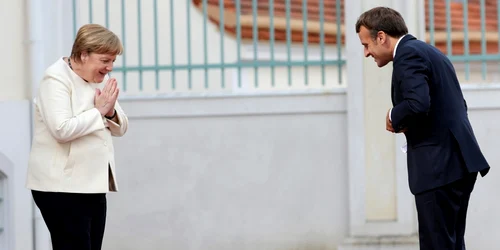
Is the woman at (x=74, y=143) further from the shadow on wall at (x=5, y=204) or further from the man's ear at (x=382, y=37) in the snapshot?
the shadow on wall at (x=5, y=204)

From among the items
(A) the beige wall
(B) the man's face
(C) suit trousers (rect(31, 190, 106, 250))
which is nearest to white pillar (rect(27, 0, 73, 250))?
(A) the beige wall

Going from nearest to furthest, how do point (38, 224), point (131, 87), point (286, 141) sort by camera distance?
point (38, 224) < point (286, 141) < point (131, 87)

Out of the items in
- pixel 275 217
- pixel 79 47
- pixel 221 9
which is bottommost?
pixel 275 217

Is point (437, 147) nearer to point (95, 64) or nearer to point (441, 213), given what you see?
point (441, 213)

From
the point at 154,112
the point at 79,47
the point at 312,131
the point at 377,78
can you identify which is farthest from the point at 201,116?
the point at 79,47

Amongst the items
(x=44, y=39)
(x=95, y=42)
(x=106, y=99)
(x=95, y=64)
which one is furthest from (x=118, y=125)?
(x=44, y=39)

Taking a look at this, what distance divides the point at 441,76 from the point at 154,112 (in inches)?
132

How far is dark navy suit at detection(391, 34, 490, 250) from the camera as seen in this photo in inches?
194

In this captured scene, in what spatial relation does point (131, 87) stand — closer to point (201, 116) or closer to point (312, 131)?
point (201, 116)

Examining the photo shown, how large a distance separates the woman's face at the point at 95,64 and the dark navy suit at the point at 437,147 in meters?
1.38

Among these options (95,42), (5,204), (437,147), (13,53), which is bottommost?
(5,204)

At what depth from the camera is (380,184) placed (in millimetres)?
7688

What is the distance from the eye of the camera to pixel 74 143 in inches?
200

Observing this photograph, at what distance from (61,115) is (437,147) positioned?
1.77 m
